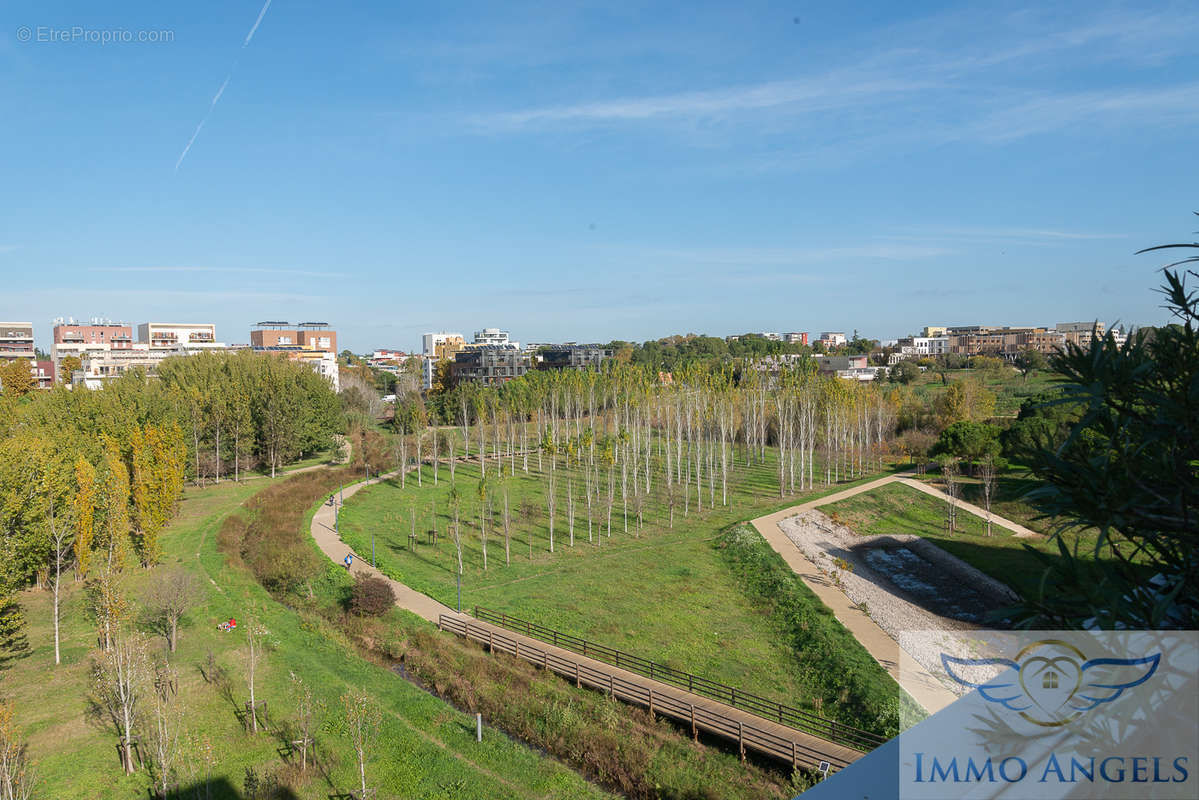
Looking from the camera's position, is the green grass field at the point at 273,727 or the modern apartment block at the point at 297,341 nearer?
→ the green grass field at the point at 273,727

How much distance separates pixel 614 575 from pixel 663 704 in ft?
29.7

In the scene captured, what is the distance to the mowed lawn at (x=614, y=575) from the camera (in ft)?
53.5

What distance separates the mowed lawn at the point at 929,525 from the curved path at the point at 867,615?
72 centimetres

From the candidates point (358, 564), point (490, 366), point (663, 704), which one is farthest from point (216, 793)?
point (490, 366)

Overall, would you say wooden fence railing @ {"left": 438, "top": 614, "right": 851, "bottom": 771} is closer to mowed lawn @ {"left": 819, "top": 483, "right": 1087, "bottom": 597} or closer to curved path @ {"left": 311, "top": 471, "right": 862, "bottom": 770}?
curved path @ {"left": 311, "top": 471, "right": 862, "bottom": 770}

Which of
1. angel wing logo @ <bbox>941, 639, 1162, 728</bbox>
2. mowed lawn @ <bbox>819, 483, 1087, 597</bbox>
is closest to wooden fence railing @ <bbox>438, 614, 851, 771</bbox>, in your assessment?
angel wing logo @ <bbox>941, 639, 1162, 728</bbox>

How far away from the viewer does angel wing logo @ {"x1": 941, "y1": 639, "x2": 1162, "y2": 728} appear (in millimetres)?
2371

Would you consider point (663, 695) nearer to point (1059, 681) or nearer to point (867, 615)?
point (867, 615)

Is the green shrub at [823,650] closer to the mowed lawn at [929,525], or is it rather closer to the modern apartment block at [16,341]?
the mowed lawn at [929,525]

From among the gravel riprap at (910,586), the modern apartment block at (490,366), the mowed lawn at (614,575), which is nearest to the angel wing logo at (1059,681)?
the mowed lawn at (614,575)

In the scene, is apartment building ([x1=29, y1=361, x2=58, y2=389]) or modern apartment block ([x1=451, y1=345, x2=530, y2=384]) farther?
modern apartment block ([x1=451, y1=345, x2=530, y2=384])

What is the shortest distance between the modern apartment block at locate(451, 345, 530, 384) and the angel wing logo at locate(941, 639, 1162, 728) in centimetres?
6570

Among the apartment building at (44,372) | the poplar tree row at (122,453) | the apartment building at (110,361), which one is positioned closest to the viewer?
the poplar tree row at (122,453)

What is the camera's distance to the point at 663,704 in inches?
525
